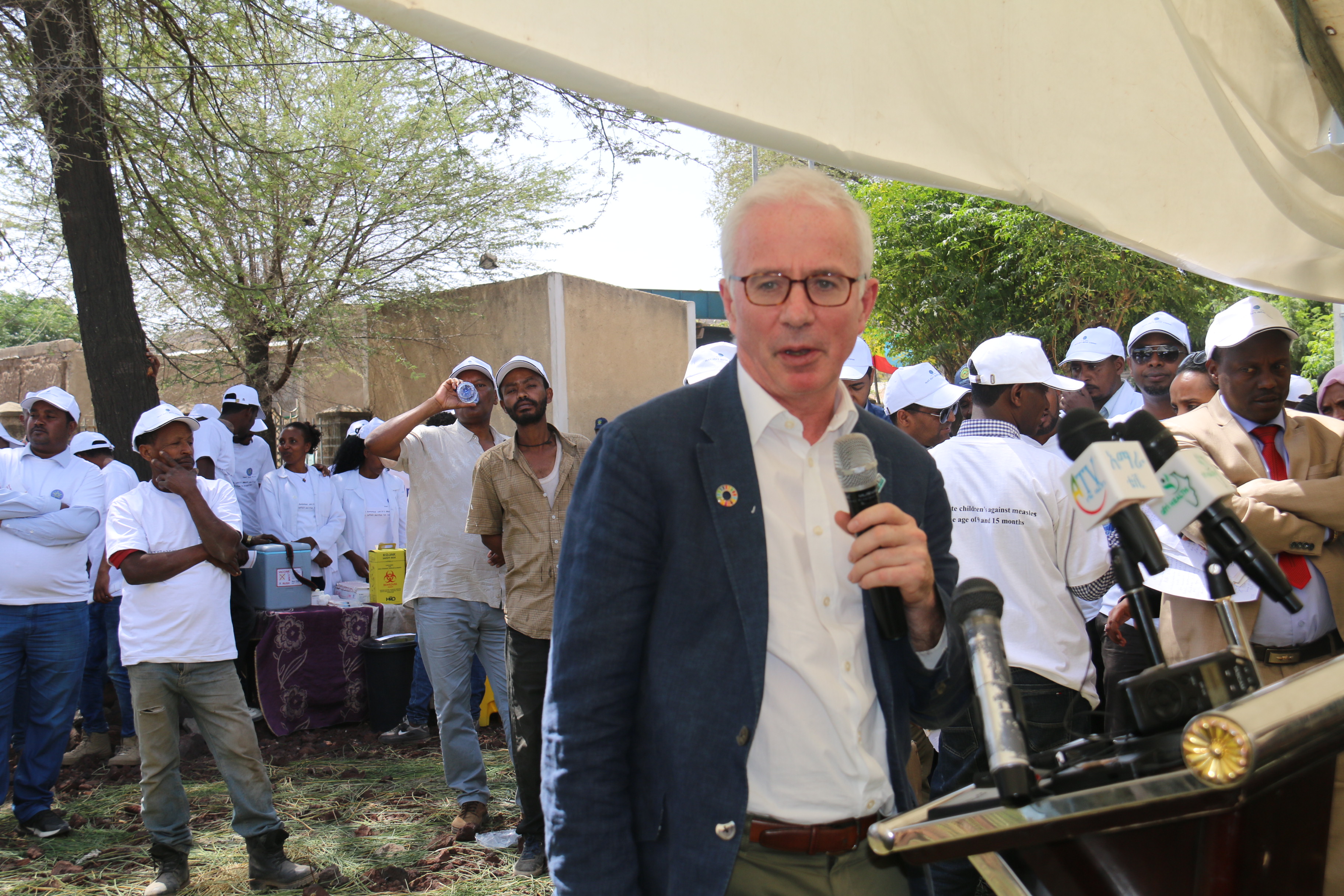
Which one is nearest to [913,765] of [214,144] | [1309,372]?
[214,144]

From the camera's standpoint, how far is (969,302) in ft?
63.1

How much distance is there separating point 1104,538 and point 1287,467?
2.34ft

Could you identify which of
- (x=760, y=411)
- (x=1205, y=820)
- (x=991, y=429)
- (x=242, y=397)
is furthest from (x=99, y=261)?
(x=1205, y=820)

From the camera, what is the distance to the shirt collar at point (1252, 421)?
3.77m

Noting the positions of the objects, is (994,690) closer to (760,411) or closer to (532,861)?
(760,411)

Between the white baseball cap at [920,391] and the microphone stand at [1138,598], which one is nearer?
the microphone stand at [1138,598]

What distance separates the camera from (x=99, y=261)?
8.18 m

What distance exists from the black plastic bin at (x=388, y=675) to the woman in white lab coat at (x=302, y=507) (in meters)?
1.47

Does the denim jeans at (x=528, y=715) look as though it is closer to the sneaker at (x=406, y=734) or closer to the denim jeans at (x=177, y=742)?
the denim jeans at (x=177, y=742)

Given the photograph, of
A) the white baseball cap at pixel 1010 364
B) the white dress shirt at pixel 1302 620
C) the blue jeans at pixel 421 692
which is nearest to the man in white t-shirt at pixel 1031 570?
the white baseball cap at pixel 1010 364

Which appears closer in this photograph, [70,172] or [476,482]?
[476,482]

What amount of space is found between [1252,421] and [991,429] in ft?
3.21

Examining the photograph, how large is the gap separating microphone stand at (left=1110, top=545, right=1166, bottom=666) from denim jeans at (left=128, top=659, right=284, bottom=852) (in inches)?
180

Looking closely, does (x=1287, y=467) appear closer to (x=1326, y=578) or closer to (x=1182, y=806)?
(x=1326, y=578)
